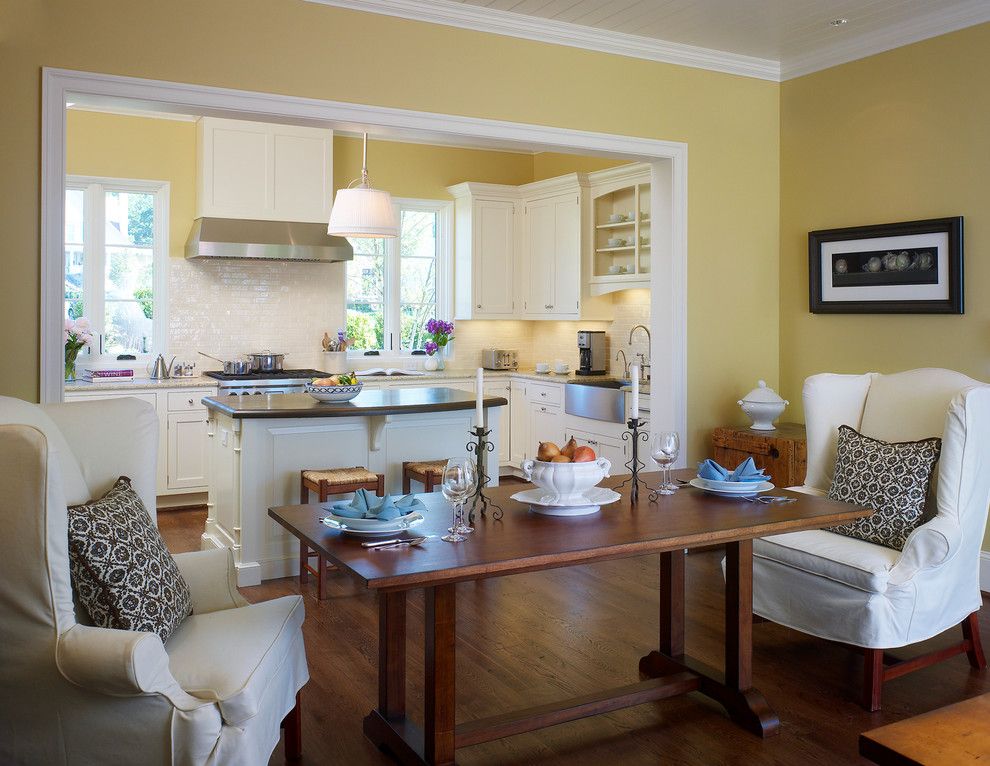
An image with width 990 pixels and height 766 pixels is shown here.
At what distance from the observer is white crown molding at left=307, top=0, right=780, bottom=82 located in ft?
14.3

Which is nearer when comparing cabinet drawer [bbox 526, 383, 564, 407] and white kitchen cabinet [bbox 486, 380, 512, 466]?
cabinet drawer [bbox 526, 383, 564, 407]

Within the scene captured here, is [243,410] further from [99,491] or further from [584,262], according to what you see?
[584,262]

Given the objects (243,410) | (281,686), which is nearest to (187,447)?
(243,410)

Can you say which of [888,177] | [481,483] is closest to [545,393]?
[888,177]

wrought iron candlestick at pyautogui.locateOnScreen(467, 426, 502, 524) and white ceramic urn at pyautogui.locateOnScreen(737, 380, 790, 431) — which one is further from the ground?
white ceramic urn at pyautogui.locateOnScreen(737, 380, 790, 431)

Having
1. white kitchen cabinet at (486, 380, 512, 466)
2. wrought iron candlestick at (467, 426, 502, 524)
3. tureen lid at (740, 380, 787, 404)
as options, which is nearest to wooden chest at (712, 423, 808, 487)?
tureen lid at (740, 380, 787, 404)

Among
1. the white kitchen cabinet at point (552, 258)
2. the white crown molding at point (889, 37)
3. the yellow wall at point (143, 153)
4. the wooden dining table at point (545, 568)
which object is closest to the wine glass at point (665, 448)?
the wooden dining table at point (545, 568)

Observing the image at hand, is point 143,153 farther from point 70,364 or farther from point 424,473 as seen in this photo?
point 424,473

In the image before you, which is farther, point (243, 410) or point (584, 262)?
point (584, 262)

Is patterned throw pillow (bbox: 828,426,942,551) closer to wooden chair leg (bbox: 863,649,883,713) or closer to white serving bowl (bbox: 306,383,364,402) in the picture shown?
wooden chair leg (bbox: 863,649,883,713)

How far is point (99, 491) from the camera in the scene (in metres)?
2.70

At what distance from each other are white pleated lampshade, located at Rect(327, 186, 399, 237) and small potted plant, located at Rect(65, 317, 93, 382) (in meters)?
2.55

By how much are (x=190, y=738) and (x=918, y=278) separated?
162 inches

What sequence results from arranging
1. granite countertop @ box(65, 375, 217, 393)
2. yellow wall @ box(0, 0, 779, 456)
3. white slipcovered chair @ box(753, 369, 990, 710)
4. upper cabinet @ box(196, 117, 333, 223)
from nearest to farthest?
white slipcovered chair @ box(753, 369, 990, 710) < yellow wall @ box(0, 0, 779, 456) < granite countertop @ box(65, 375, 217, 393) < upper cabinet @ box(196, 117, 333, 223)
